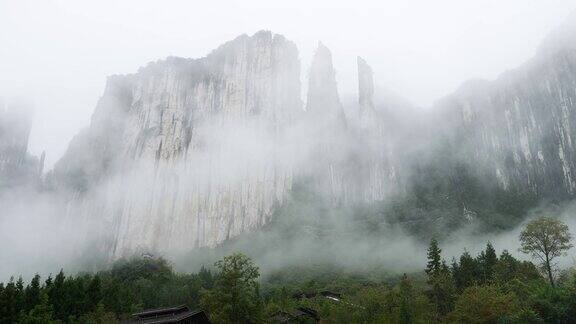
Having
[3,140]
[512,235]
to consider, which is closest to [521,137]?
A: [512,235]

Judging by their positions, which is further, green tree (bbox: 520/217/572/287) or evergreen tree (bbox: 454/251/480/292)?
evergreen tree (bbox: 454/251/480/292)

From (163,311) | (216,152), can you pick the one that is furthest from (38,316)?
(216,152)

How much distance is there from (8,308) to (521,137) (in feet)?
495

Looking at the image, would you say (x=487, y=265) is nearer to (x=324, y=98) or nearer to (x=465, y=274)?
(x=465, y=274)

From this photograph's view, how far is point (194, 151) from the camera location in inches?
6914

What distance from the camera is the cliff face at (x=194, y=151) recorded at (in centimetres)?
16438

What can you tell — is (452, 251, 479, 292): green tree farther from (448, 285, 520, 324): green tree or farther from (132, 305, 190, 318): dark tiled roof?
(132, 305, 190, 318): dark tiled roof

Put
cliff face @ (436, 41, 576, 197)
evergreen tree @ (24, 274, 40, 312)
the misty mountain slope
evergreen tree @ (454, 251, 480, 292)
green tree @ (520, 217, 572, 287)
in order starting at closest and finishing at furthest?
green tree @ (520, 217, 572, 287) → evergreen tree @ (24, 274, 40, 312) → evergreen tree @ (454, 251, 480, 292) → cliff face @ (436, 41, 576, 197) → the misty mountain slope

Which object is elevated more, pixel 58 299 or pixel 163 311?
pixel 58 299

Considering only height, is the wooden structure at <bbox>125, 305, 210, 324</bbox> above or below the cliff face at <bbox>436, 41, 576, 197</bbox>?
below

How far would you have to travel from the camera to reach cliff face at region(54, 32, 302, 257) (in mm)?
164375

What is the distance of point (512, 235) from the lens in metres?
132

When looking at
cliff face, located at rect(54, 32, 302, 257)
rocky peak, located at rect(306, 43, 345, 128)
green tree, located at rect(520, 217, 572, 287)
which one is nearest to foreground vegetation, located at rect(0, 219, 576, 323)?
green tree, located at rect(520, 217, 572, 287)

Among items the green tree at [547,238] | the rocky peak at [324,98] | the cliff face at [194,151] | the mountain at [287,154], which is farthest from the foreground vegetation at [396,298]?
the rocky peak at [324,98]
